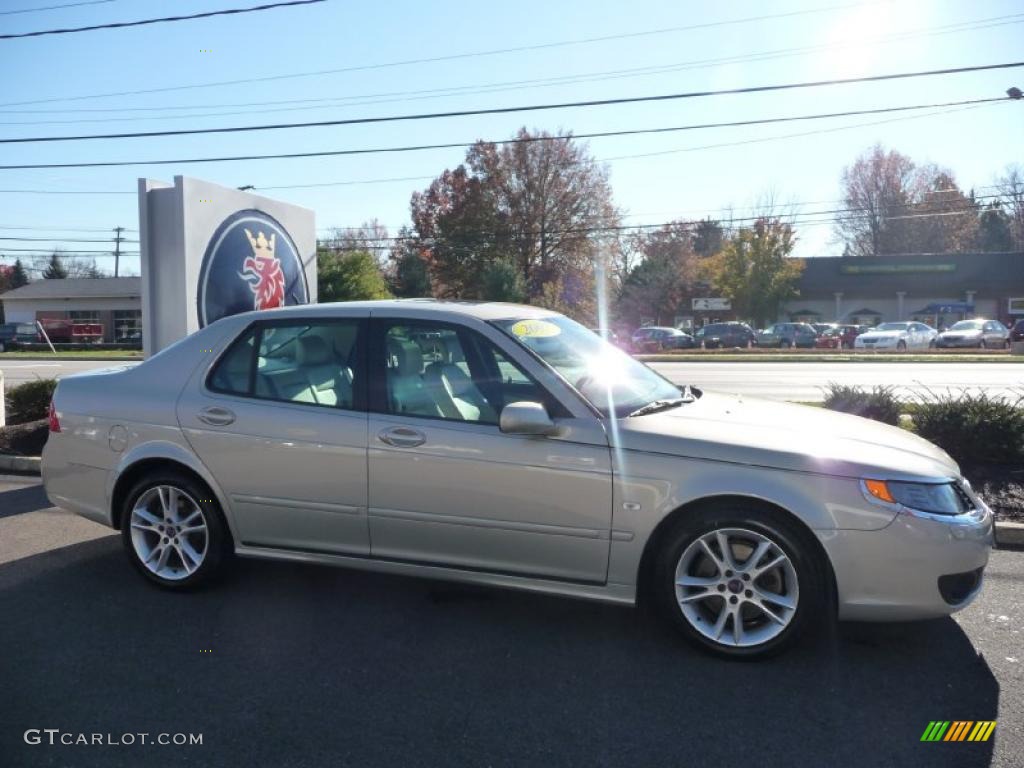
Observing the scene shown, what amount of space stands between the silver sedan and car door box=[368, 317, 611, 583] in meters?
0.01

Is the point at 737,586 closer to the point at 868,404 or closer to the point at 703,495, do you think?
the point at 703,495

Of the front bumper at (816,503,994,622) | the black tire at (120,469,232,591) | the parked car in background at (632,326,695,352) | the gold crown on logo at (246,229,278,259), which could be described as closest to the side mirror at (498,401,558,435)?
the front bumper at (816,503,994,622)

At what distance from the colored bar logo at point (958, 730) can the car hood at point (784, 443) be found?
0.99 meters

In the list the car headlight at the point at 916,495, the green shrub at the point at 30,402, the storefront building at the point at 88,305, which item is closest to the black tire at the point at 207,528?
the car headlight at the point at 916,495

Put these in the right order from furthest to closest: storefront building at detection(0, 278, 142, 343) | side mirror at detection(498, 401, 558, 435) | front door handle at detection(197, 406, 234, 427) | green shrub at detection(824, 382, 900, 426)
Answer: storefront building at detection(0, 278, 142, 343), green shrub at detection(824, 382, 900, 426), front door handle at detection(197, 406, 234, 427), side mirror at detection(498, 401, 558, 435)

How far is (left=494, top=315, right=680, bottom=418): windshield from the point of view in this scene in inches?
155

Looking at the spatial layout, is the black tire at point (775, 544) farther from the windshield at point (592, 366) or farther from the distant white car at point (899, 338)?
the distant white car at point (899, 338)

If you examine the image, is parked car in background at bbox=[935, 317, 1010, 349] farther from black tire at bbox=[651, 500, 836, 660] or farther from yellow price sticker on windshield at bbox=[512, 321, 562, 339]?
black tire at bbox=[651, 500, 836, 660]

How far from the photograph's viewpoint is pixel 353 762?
110 inches

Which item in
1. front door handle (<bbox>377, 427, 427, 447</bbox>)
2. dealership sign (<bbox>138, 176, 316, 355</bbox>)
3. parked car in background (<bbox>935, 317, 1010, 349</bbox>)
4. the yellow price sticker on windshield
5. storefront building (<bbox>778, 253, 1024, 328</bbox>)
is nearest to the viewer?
front door handle (<bbox>377, 427, 427, 447</bbox>)

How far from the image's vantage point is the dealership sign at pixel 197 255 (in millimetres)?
7906

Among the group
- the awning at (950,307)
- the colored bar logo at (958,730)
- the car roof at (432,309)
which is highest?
the awning at (950,307)

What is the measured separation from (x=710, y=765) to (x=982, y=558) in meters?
1.66

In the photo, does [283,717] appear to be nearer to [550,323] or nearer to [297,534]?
[297,534]
